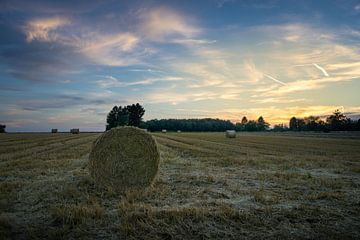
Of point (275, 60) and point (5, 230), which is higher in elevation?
point (275, 60)

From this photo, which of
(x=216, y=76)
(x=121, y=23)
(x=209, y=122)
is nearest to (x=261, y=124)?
(x=209, y=122)

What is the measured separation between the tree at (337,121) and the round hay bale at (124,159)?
3443 inches

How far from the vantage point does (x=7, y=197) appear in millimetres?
7906

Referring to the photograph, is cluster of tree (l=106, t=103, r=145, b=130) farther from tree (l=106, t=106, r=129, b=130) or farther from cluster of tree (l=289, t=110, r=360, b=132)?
cluster of tree (l=289, t=110, r=360, b=132)

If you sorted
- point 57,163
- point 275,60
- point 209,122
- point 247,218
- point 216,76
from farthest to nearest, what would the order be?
point 209,122, point 216,76, point 275,60, point 57,163, point 247,218

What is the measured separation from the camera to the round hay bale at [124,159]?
9617mm

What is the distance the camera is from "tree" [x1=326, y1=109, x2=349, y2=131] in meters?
88.7

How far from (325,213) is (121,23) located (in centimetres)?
1592

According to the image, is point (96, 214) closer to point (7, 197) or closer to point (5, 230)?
point (5, 230)

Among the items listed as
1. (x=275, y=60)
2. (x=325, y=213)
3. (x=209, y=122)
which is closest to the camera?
(x=325, y=213)

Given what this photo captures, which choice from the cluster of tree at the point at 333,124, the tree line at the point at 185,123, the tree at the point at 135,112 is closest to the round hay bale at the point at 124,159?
the cluster of tree at the point at 333,124

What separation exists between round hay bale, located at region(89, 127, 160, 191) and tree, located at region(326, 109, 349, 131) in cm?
8745

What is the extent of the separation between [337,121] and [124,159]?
102 meters

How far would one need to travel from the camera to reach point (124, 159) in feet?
33.3
